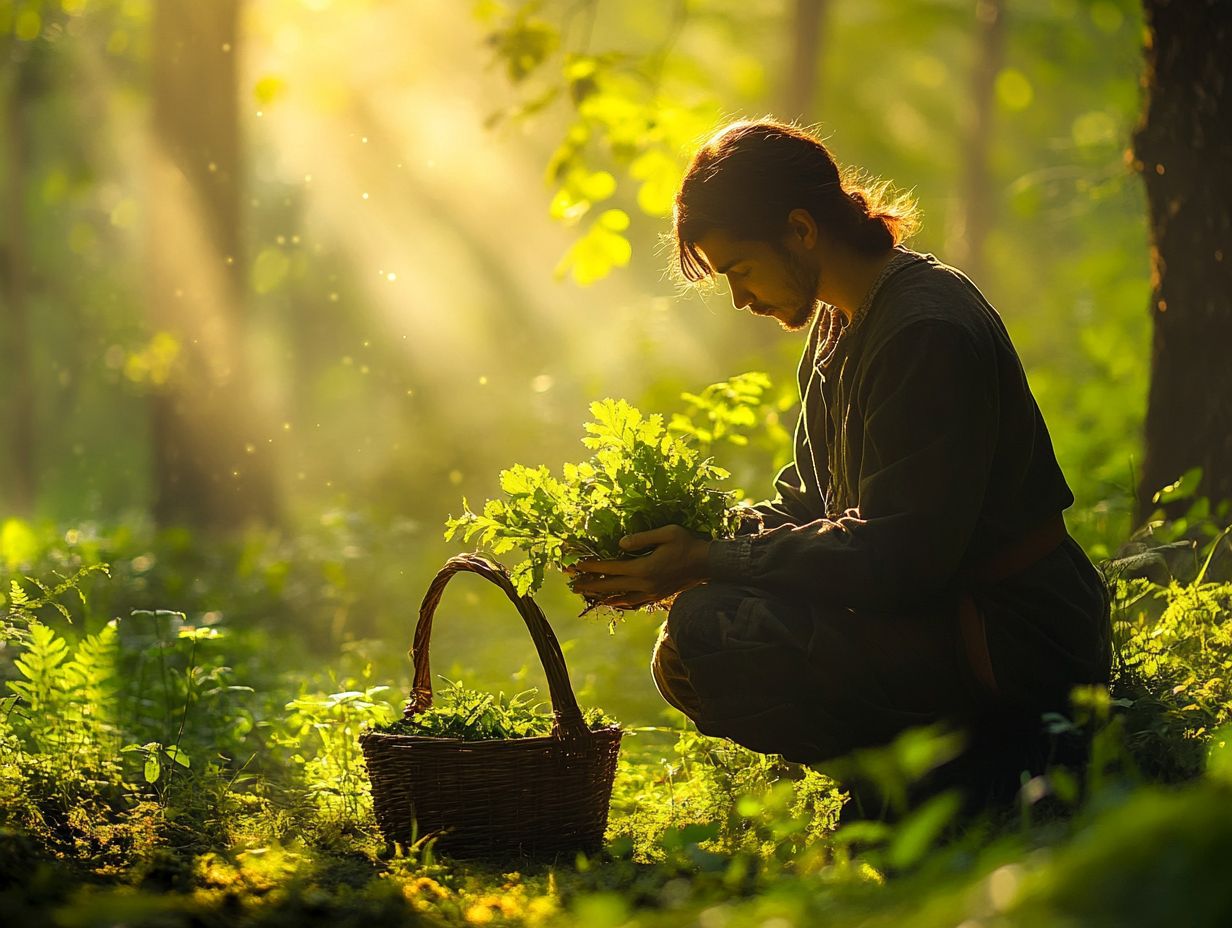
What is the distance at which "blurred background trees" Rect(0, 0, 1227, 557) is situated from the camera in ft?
26.5

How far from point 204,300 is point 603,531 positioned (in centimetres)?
903

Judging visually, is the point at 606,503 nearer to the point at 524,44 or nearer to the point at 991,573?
the point at 991,573

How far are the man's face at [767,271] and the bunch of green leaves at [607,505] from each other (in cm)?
42

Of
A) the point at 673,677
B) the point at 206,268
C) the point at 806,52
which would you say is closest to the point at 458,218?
the point at 806,52

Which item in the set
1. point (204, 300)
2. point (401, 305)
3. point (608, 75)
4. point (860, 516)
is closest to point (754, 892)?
point (860, 516)

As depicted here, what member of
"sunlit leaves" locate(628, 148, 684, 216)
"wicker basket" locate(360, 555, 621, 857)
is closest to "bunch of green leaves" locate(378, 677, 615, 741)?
"wicker basket" locate(360, 555, 621, 857)

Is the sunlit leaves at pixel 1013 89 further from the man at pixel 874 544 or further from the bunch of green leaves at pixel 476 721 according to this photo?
the bunch of green leaves at pixel 476 721

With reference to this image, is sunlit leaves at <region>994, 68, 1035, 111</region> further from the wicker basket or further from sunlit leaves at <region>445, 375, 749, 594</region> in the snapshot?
the wicker basket

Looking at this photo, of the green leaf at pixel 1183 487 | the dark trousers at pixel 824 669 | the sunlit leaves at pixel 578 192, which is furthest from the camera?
the sunlit leaves at pixel 578 192

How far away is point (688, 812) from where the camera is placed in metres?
3.59

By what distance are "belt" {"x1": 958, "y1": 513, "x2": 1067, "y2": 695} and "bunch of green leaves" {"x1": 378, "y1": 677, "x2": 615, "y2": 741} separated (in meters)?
0.99

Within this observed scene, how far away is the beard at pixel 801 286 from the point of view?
327 centimetres

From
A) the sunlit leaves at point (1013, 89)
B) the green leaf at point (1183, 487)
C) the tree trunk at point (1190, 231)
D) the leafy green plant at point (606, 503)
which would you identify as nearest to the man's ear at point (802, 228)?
the leafy green plant at point (606, 503)

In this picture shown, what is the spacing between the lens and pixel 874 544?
2947 mm
